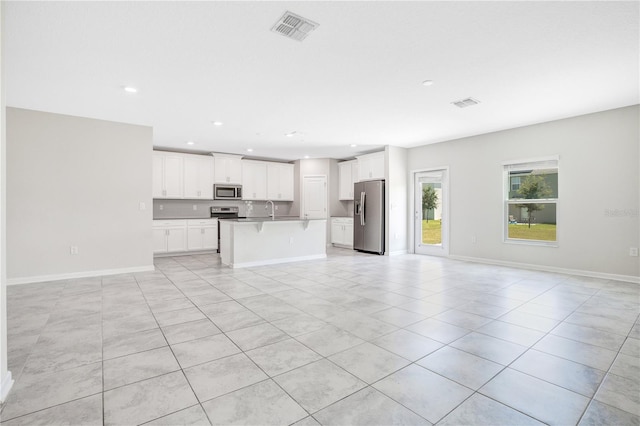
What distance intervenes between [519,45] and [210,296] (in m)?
4.11

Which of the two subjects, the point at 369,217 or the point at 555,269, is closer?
the point at 555,269

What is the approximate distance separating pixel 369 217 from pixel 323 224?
1.33 meters

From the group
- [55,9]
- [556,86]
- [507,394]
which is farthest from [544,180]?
[55,9]

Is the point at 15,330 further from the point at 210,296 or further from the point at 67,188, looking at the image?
the point at 67,188

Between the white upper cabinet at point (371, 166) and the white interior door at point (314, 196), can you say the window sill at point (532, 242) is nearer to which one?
the white upper cabinet at point (371, 166)

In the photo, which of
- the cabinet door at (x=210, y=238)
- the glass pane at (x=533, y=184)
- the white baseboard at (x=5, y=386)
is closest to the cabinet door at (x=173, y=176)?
the cabinet door at (x=210, y=238)

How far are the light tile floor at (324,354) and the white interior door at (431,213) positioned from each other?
271 cm

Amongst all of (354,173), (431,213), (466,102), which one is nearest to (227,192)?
(354,173)

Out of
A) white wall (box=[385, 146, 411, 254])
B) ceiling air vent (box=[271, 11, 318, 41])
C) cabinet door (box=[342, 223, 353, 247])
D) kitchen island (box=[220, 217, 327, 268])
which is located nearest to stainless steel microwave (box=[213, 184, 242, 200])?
kitchen island (box=[220, 217, 327, 268])

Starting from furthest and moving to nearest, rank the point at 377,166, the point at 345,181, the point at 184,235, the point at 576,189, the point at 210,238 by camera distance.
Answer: the point at 345,181
the point at 210,238
the point at 377,166
the point at 184,235
the point at 576,189

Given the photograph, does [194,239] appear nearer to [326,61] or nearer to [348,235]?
[348,235]

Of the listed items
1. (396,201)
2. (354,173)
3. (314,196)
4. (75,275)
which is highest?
(354,173)

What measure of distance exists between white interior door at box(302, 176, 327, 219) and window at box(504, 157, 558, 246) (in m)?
4.61

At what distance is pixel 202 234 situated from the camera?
24.8 feet
